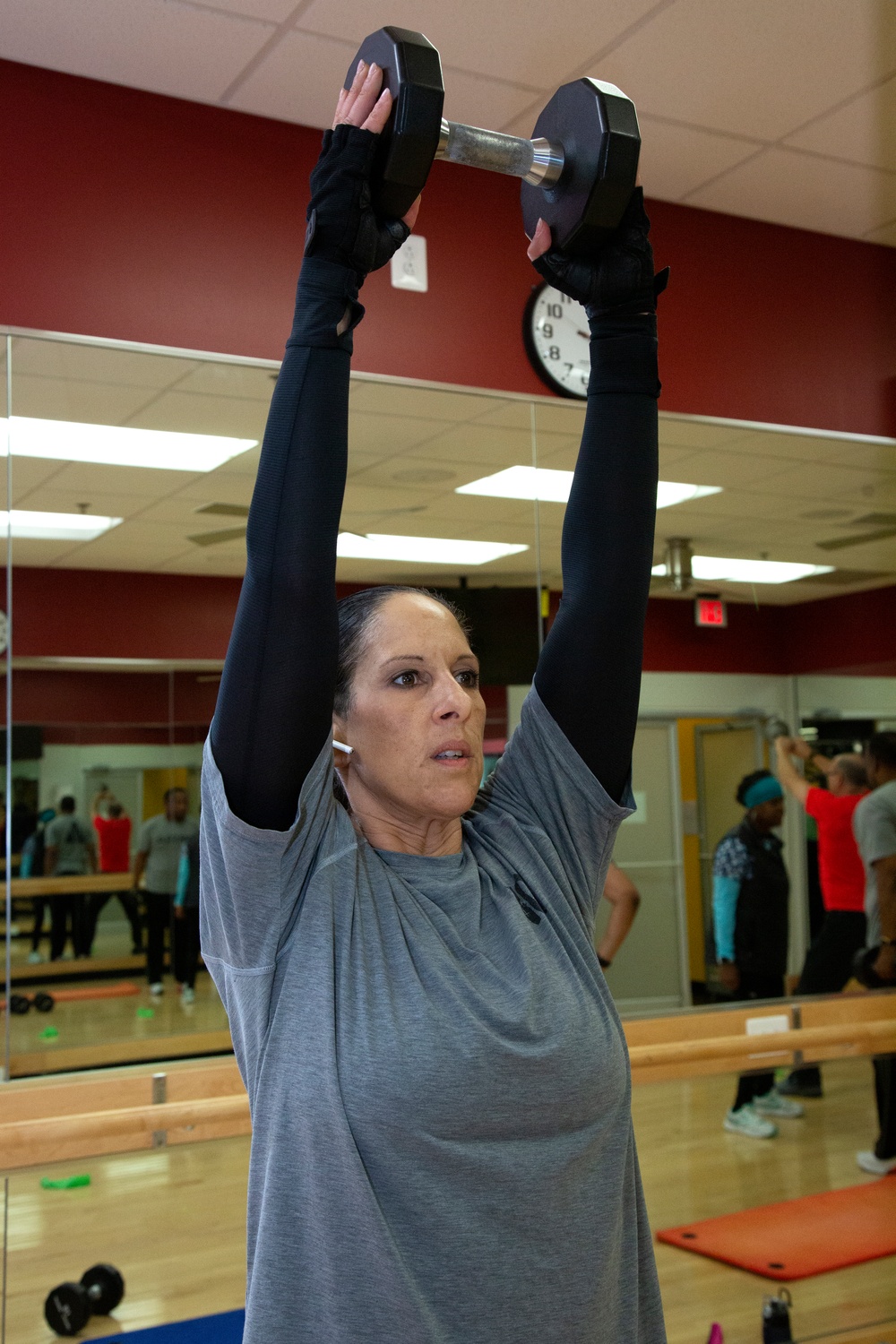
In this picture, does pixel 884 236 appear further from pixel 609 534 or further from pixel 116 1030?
pixel 116 1030

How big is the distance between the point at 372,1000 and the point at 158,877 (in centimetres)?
168

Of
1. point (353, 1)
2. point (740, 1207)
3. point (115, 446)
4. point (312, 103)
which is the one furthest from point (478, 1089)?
point (740, 1207)

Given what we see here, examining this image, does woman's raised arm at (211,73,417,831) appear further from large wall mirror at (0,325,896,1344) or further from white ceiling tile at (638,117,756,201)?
white ceiling tile at (638,117,756,201)

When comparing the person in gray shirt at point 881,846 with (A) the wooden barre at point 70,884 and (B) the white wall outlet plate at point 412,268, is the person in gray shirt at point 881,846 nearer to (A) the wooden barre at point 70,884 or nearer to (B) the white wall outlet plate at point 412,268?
(B) the white wall outlet plate at point 412,268

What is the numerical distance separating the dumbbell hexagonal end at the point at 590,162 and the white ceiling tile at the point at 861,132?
204 cm

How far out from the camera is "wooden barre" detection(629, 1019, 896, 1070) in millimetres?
2656

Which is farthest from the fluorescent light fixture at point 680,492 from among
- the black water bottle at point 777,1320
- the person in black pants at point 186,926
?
the black water bottle at point 777,1320

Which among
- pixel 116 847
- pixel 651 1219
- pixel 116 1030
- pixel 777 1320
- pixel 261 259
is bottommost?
pixel 651 1219

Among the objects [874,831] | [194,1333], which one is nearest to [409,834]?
[194,1333]

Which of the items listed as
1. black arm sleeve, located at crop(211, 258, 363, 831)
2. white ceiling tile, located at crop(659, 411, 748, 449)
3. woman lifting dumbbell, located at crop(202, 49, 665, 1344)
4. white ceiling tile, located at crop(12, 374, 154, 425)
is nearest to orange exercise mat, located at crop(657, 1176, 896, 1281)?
white ceiling tile, located at crop(659, 411, 748, 449)

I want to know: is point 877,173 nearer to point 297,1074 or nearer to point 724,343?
point 724,343

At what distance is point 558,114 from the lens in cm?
110

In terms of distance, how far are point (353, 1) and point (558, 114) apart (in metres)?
1.49

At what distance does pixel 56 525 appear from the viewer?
2.44m
